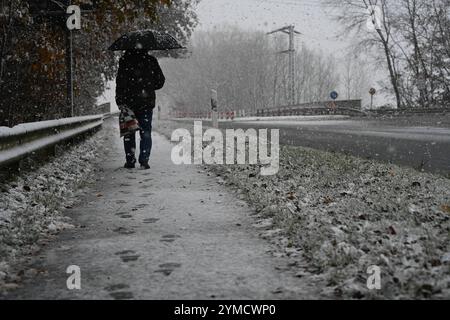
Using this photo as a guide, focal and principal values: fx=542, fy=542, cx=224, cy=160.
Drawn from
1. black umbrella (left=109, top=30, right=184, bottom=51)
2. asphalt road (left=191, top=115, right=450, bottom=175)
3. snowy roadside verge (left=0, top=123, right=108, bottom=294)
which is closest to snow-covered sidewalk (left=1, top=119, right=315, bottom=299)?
snowy roadside verge (left=0, top=123, right=108, bottom=294)

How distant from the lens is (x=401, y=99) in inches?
1750

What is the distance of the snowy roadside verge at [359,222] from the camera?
3186 millimetres

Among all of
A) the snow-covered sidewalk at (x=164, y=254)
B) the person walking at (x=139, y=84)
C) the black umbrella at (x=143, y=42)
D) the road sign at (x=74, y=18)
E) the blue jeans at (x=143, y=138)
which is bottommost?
the snow-covered sidewalk at (x=164, y=254)

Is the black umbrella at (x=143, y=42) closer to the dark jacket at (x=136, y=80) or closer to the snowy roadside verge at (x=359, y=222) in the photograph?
the dark jacket at (x=136, y=80)

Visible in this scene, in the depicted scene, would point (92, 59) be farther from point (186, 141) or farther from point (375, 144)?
point (375, 144)

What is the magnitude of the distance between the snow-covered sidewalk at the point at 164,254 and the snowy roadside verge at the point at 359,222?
0.20 metres

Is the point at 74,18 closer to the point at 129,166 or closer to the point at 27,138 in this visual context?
the point at 129,166

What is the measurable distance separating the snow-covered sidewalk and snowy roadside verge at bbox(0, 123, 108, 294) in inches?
4.7

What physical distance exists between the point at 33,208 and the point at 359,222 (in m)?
3.21

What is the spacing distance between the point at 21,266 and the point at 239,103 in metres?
88.7

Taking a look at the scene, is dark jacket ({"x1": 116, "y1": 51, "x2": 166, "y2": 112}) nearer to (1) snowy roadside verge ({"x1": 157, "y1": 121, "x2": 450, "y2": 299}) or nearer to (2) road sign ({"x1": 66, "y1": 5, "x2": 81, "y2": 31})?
(1) snowy roadside verge ({"x1": 157, "y1": 121, "x2": 450, "y2": 299})

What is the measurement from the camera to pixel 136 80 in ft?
29.5

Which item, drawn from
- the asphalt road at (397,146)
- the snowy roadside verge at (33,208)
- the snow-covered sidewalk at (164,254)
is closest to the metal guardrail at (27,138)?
the snowy roadside verge at (33,208)

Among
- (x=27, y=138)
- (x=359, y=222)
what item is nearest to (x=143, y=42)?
(x=27, y=138)
